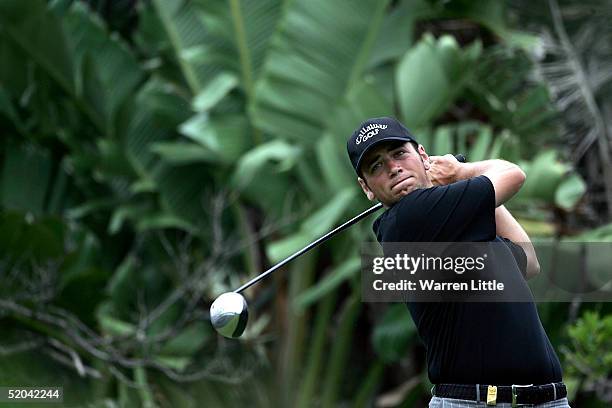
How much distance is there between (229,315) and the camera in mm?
2855

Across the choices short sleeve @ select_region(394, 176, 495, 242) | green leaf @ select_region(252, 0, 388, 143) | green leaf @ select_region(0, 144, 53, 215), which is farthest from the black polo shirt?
green leaf @ select_region(0, 144, 53, 215)

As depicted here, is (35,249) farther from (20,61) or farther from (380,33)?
(380,33)

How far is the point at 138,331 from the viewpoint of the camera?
7.80 metres

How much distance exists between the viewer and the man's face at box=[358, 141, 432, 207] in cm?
276

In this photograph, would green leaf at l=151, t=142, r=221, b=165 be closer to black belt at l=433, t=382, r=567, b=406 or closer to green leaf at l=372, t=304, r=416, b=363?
green leaf at l=372, t=304, r=416, b=363

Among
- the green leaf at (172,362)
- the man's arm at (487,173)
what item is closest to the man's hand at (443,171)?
the man's arm at (487,173)

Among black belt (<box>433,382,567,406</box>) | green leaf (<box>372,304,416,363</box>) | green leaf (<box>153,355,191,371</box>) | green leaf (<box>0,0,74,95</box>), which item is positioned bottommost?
black belt (<box>433,382,567,406</box>)

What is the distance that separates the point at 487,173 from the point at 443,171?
20 centimetres

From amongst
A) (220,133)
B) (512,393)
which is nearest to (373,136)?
(512,393)

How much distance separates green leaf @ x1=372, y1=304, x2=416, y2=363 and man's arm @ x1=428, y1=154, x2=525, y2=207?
509cm

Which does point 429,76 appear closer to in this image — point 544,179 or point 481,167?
A: point 544,179

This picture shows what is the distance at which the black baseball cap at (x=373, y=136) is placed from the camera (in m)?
2.75

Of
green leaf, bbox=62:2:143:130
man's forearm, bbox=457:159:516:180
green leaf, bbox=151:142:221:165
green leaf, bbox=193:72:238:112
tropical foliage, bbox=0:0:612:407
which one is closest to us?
man's forearm, bbox=457:159:516:180

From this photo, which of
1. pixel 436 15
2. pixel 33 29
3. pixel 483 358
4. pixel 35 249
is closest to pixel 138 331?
pixel 35 249
